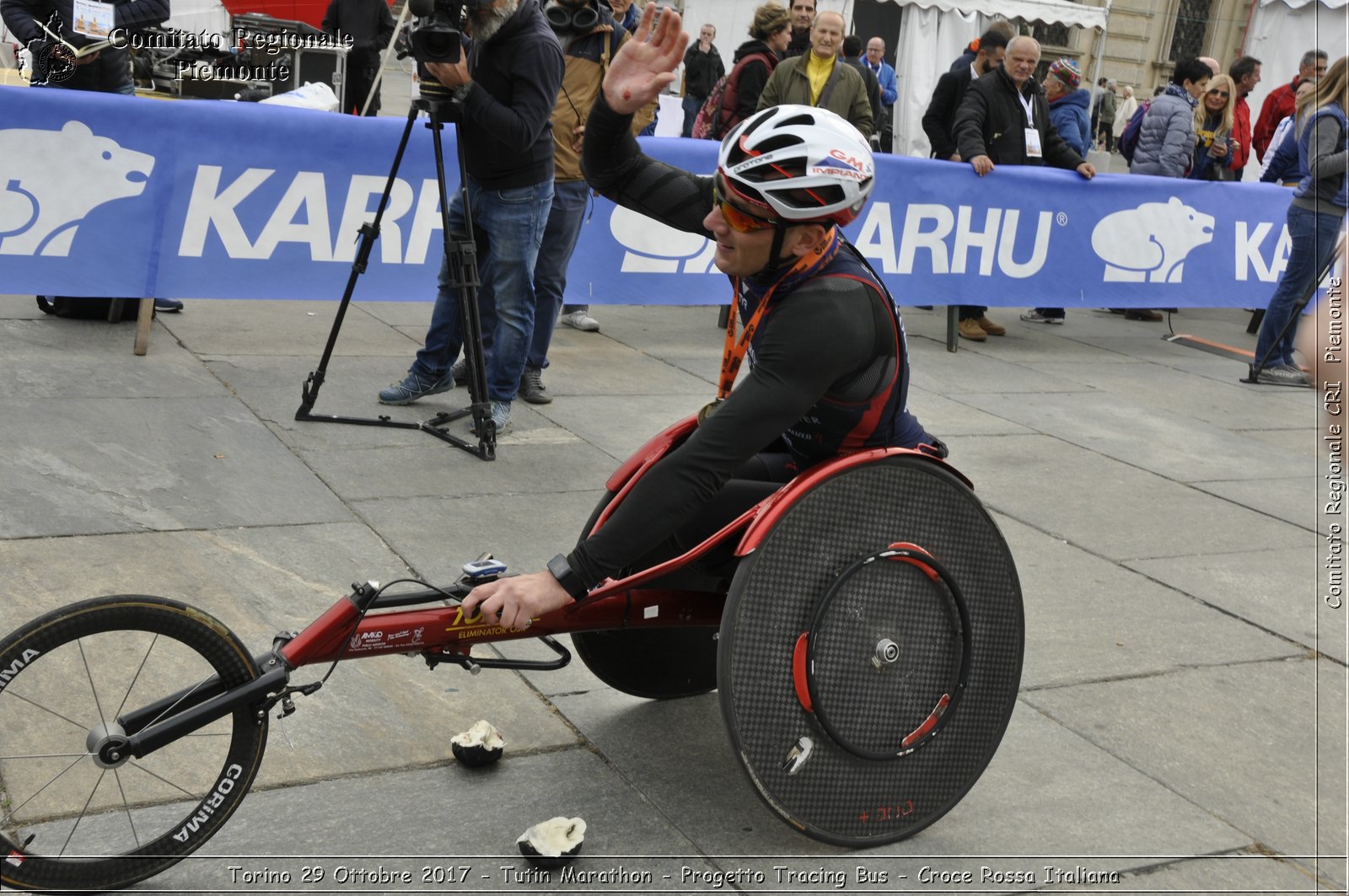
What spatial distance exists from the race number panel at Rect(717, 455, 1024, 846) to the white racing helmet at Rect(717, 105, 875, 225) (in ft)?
1.97

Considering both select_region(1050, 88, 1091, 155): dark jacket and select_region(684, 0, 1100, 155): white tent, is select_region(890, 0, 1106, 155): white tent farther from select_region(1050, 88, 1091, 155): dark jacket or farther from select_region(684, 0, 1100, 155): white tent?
select_region(1050, 88, 1091, 155): dark jacket

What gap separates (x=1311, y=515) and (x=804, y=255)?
4.56m

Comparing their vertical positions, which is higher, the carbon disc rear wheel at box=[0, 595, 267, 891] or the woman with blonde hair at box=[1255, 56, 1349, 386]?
the woman with blonde hair at box=[1255, 56, 1349, 386]

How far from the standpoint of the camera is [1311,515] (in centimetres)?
642

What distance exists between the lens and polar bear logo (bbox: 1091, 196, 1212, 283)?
9891mm

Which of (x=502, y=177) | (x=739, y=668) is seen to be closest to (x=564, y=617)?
(x=739, y=668)

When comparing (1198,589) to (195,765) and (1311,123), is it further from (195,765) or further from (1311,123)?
(1311,123)

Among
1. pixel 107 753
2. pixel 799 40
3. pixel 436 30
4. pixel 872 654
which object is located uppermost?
pixel 799 40

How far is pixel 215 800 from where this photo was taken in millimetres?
2721

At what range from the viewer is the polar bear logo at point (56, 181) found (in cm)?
623

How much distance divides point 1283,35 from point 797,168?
20085 millimetres

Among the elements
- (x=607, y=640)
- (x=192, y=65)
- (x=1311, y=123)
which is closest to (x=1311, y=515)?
(x=1311, y=123)

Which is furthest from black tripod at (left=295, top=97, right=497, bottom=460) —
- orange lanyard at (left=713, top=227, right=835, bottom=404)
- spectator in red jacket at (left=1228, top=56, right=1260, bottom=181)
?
spectator in red jacket at (left=1228, top=56, right=1260, bottom=181)

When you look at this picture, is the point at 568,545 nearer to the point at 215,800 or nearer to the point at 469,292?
the point at 469,292
